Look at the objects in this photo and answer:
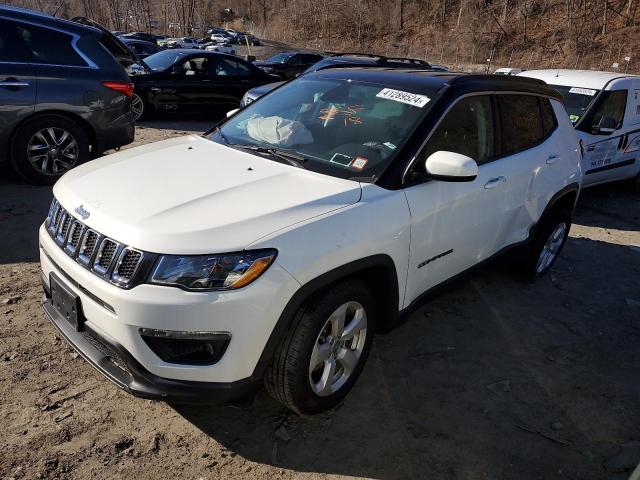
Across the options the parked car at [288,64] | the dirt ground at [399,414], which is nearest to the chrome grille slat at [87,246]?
the dirt ground at [399,414]

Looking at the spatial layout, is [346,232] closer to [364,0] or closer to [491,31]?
[491,31]

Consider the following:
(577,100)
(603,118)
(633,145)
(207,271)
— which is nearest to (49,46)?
(207,271)

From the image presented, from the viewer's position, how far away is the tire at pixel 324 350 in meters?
2.36

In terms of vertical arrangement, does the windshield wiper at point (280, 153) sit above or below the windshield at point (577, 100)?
above

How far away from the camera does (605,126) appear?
655cm

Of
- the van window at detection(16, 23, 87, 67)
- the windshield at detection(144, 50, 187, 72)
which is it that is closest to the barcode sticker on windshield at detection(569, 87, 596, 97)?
the van window at detection(16, 23, 87, 67)

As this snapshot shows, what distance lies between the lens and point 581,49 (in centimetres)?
3941

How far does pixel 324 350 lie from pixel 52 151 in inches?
184

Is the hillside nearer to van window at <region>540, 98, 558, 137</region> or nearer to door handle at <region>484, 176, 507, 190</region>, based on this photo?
van window at <region>540, 98, 558, 137</region>

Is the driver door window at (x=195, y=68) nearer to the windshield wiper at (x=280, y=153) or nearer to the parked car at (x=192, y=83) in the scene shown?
the parked car at (x=192, y=83)

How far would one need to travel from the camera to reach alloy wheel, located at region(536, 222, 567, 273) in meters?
4.54

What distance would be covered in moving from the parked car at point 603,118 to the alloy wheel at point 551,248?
7.58 feet

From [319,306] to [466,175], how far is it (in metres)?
1.06

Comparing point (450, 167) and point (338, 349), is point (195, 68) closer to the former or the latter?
point (450, 167)
